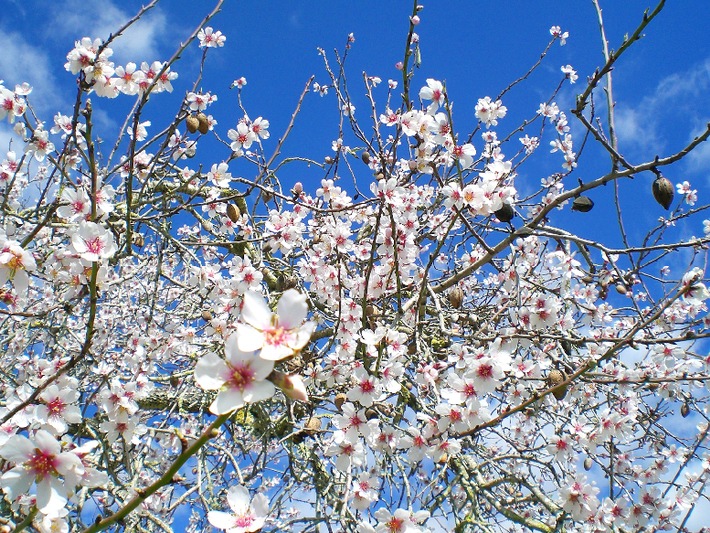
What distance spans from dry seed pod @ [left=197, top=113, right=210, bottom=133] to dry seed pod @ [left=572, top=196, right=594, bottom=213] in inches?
74.5

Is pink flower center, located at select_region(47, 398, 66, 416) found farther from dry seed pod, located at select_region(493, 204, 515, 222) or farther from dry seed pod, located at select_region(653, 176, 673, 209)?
dry seed pod, located at select_region(653, 176, 673, 209)

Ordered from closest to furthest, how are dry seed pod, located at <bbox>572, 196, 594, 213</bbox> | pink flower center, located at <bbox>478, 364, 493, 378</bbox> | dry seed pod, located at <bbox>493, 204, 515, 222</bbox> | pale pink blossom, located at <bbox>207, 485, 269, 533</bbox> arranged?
1. pale pink blossom, located at <bbox>207, 485, 269, 533</bbox>
2. pink flower center, located at <bbox>478, 364, 493, 378</bbox>
3. dry seed pod, located at <bbox>572, 196, 594, 213</bbox>
4. dry seed pod, located at <bbox>493, 204, 515, 222</bbox>

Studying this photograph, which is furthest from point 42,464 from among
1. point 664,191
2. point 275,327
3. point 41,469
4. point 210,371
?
point 664,191

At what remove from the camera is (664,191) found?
1.79 metres

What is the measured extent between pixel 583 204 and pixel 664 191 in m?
0.37

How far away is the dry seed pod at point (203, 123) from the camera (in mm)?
2742

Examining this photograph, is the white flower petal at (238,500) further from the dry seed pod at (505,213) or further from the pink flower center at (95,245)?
the dry seed pod at (505,213)

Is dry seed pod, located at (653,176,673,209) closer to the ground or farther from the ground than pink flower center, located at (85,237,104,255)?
farther from the ground

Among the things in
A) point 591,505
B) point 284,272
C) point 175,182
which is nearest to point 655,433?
point 591,505

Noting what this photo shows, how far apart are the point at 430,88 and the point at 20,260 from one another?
1.90 m

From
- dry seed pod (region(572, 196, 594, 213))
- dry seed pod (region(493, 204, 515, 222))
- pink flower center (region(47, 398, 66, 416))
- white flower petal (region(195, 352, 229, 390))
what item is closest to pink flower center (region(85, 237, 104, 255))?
pink flower center (region(47, 398, 66, 416))

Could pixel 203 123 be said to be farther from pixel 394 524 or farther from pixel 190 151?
pixel 394 524

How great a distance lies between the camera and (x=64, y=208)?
1.97 metres

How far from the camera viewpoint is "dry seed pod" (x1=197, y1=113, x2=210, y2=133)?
2742 millimetres
